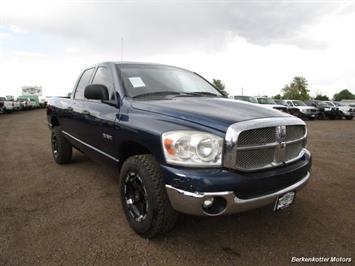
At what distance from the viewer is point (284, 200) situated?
2678mm

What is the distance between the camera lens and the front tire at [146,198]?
2.52 metres

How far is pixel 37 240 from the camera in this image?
2764mm

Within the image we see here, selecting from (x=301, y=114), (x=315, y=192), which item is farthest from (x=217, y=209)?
(x=301, y=114)

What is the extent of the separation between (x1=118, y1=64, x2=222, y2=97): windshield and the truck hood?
0.35 m

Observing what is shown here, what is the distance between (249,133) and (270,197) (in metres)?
0.58

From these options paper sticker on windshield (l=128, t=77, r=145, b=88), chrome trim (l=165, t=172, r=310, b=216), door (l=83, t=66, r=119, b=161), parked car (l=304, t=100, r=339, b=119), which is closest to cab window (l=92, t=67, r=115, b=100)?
door (l=83, t=66, r=119, b=161)

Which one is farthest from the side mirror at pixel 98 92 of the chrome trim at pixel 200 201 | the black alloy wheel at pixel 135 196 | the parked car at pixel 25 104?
the parked car at pixel 25 104

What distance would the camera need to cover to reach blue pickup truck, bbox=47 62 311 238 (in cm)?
231

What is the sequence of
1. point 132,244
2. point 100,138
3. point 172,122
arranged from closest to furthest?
point 172,122 < point 132,244 < point 100,138

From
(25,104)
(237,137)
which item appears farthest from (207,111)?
(25,104)

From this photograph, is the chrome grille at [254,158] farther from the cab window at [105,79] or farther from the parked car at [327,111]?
the parked car at [327,111]

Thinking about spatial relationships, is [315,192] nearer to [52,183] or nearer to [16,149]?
[52,183]

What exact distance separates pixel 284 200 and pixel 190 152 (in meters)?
1.03

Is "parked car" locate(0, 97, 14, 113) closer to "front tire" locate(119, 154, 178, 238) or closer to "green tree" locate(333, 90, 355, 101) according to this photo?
"front tire" locate(119, 154, 178, 238)
